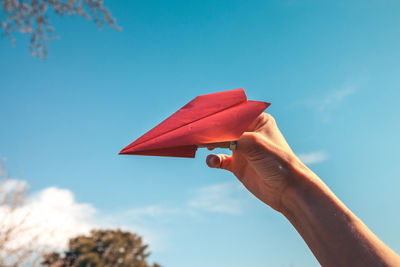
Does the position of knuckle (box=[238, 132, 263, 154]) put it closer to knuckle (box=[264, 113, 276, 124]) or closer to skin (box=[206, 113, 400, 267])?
skin (box=[206, 113, 400, 267])

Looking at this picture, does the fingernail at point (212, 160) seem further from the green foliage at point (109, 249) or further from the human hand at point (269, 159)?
the green foliage at point (109, 249)

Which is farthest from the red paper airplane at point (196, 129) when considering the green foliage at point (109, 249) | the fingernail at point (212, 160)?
the green foliage at point (109, 249)

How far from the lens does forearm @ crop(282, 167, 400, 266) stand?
100 cm

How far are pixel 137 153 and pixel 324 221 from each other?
2.42 feet

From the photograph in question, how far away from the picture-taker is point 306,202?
1.17 m

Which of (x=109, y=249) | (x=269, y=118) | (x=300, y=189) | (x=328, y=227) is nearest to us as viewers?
(x=328, y=227)

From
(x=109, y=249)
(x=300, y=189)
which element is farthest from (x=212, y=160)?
(x=109, y=249)

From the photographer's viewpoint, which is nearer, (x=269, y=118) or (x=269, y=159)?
(x=269, y=159)

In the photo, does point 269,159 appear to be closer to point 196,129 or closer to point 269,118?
point 269,118

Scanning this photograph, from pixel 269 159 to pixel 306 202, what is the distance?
0.22m

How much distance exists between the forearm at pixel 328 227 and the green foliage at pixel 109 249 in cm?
1727

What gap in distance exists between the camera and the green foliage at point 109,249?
1677 cm

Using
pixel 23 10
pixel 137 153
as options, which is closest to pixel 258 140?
pixel 137 153

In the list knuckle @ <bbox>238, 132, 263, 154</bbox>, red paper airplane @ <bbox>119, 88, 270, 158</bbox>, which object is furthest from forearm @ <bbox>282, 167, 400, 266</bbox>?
red paper airplane @ <bbox>119, 88, 270, 158</bbox>
